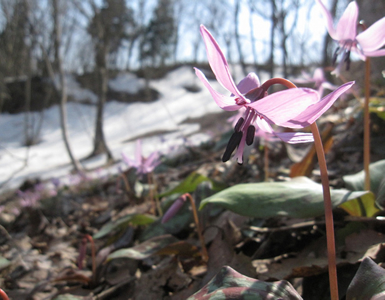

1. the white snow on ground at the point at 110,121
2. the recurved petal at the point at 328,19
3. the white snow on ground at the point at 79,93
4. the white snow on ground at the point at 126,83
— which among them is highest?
the white snow on ground at the point at 126,83

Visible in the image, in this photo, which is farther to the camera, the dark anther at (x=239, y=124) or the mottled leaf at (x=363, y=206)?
the mottled leaf at (x=363, y=206)

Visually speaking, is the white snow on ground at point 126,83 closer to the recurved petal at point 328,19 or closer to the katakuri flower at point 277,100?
the recurved petal at point 328,19

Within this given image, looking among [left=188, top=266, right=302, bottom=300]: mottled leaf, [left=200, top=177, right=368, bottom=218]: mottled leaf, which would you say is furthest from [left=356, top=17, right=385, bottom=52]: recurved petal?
[left=188, top=266, right=302, bottom=300]: mottled leaf

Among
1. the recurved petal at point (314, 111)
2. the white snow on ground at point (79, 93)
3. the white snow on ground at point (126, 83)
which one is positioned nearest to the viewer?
the recurved petal at point (314, 111)

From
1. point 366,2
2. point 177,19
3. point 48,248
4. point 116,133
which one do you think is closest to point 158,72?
point 177,19

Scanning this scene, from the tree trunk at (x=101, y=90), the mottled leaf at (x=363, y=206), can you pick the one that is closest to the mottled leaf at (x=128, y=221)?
the mottled leaf at (x=363, y=206)

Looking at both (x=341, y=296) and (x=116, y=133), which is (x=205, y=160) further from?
(x=116, y=133)

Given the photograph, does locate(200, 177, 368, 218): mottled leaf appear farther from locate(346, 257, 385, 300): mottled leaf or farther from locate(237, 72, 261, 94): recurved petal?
locate(237, 72, 261, 94): recurved petal
